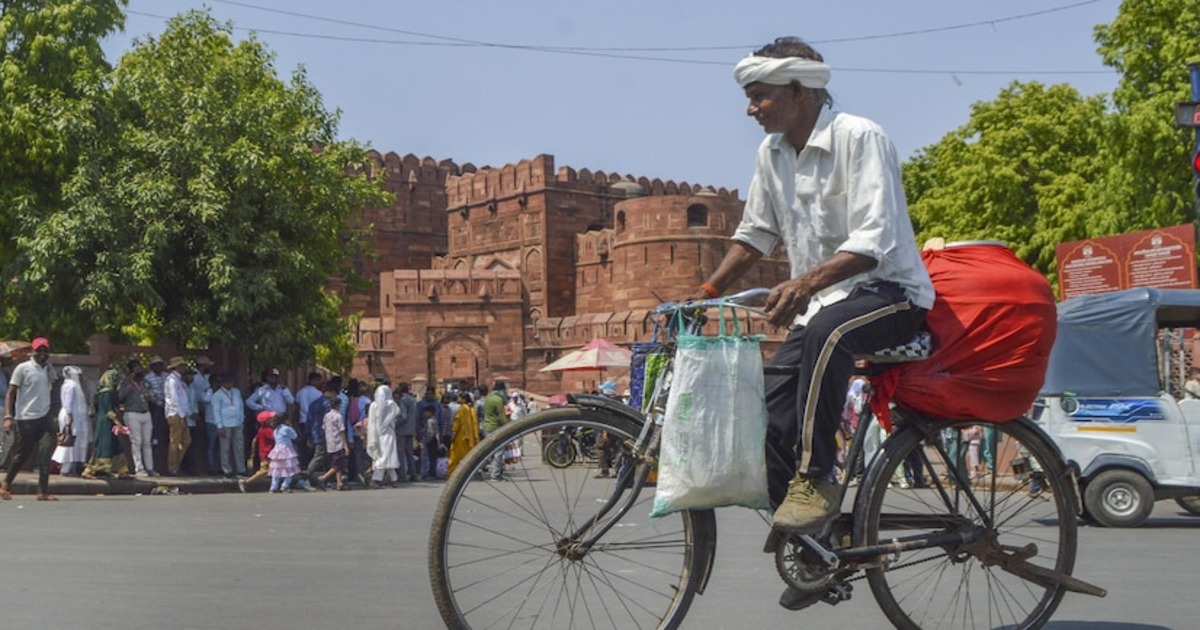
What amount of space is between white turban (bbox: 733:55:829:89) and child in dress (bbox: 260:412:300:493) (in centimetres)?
1358

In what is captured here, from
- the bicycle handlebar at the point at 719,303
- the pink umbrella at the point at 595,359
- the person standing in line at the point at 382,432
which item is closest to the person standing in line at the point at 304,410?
the person standing in line at the point at 382,432

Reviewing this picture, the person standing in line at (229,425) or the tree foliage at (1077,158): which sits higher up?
the tree foliage at (1077,158)

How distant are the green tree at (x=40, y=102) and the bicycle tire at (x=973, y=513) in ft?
67.6

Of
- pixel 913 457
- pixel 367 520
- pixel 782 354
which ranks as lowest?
pixel 367 520

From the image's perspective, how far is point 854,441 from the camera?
3852mm

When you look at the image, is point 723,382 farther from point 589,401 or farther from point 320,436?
point 320,436

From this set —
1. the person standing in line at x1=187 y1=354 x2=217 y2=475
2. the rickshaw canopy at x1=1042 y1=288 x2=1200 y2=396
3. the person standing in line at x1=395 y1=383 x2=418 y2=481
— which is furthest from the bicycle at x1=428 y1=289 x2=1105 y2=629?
the person standing in line at x1=395 y1=383 x2=418 y2=481

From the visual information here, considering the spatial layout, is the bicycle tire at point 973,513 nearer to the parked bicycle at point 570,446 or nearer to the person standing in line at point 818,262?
the person standing in line at point 818,262

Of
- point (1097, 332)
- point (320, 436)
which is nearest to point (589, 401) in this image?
point (1097, 332)

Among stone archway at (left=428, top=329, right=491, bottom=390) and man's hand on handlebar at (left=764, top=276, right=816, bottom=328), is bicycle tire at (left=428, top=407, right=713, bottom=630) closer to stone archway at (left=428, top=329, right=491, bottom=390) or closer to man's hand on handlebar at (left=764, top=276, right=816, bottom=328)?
man's hand on handlebar at (left=764, top=276, right=816, bottom=328)

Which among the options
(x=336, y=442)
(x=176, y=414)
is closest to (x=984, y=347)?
(x=176, y=414)

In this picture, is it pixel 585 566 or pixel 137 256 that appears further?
pixel 137 256

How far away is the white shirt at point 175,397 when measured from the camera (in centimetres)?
1702

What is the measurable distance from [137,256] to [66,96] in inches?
258
